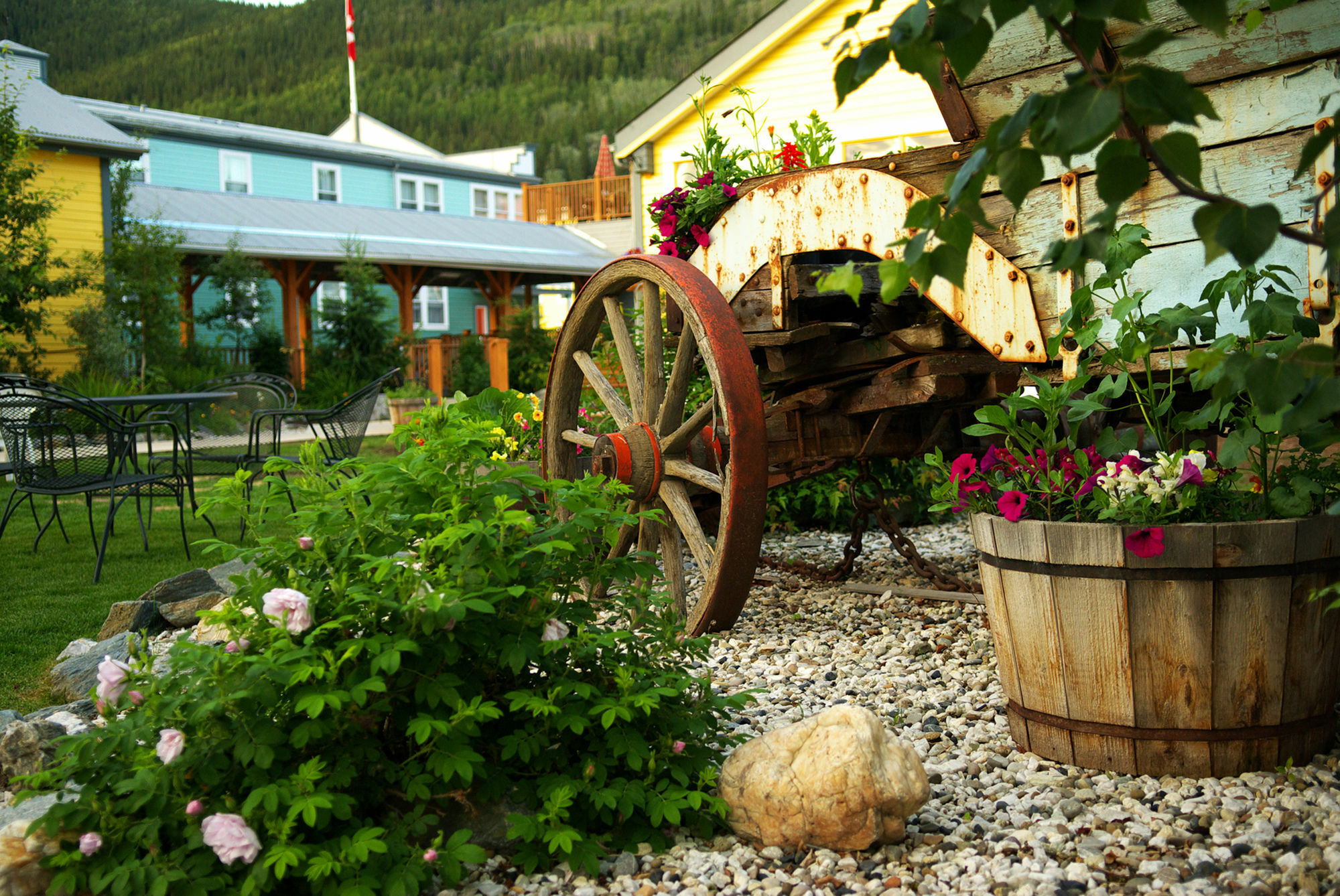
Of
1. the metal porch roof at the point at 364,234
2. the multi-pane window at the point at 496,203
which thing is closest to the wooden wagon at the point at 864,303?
the metal porch roof at the point at 364,234

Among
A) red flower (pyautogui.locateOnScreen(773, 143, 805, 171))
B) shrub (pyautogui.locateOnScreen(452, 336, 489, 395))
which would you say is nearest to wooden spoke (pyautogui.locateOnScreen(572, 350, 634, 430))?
red flower (pyautogui.locateOnScreen(773, 143, 805, 171))

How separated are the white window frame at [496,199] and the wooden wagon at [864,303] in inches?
963

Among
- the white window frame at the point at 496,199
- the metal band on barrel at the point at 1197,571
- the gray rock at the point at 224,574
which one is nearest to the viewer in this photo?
the metal band on barrel at the point at 1197,571

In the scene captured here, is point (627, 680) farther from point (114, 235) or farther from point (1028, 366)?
point (114, 235)

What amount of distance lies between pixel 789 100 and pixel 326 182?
1487 centimetres

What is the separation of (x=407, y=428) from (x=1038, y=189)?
175 centimetres

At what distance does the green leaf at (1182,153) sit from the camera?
1.10m

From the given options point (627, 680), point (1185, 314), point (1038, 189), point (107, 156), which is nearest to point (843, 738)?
point (627, 680)

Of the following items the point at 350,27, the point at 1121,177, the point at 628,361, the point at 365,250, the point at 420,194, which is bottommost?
the point at 628,361

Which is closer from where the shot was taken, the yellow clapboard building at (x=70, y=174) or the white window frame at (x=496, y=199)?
the yellow clapboard building at (x=70, y=174)

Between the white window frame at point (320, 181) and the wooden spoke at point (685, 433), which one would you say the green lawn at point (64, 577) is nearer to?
the wooden spoke at point (685, 433)

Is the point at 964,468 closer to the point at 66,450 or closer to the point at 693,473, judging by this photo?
the point at 693,473

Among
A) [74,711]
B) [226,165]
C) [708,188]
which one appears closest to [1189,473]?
[708,188]

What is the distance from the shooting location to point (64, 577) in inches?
204
